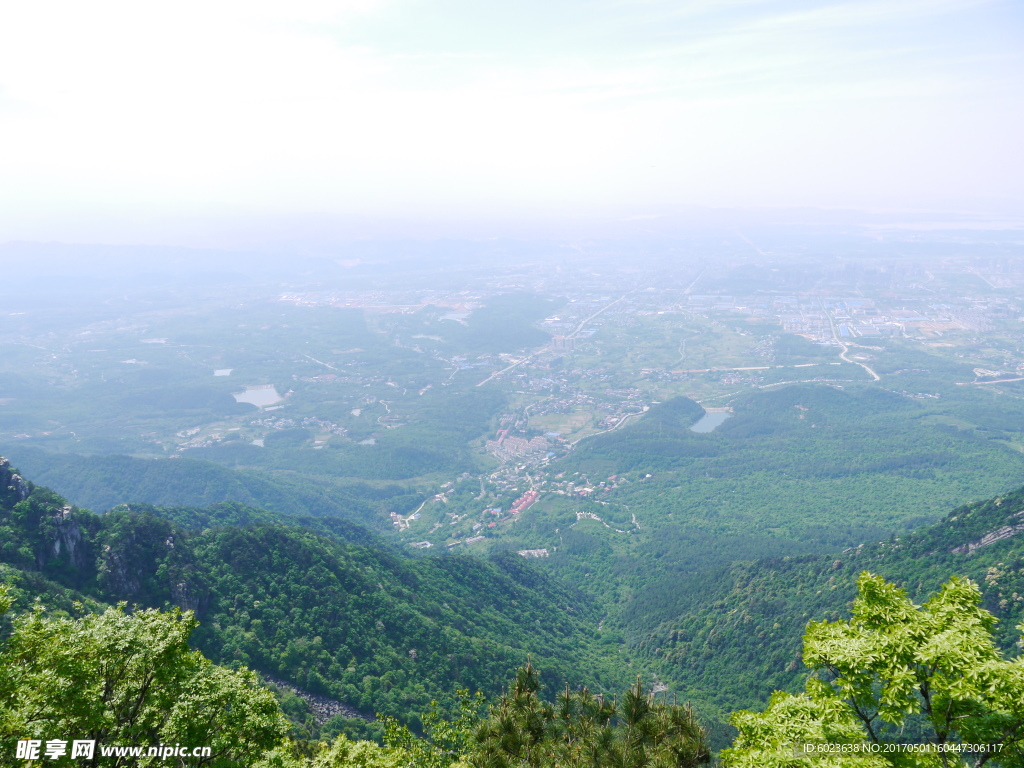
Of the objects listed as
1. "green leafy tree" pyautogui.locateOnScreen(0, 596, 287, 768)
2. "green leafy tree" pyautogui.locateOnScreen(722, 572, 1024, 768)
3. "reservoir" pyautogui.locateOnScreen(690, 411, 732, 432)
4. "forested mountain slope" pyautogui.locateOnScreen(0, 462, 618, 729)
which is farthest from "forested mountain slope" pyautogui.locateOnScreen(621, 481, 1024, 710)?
"reservoir" pyautogui.locateOnScreen(690, 411, 732, 432)

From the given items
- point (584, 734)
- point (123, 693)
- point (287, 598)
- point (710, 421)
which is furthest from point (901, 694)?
point (710, 421)

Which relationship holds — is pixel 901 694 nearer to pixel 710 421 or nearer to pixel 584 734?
pixel 584 734

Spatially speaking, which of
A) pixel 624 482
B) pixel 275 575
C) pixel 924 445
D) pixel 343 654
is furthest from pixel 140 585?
pixel 924 445

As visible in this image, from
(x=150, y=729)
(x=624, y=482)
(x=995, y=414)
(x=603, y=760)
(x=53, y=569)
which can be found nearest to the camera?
(x=150, y=729)

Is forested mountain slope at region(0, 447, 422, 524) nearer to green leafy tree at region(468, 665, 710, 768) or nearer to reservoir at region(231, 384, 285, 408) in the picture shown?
reservoir at region(231, 384, 285, 408)

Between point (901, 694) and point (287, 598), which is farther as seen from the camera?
point (287, 598)

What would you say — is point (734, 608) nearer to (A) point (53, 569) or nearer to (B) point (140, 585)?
(B) point (140, 585)
